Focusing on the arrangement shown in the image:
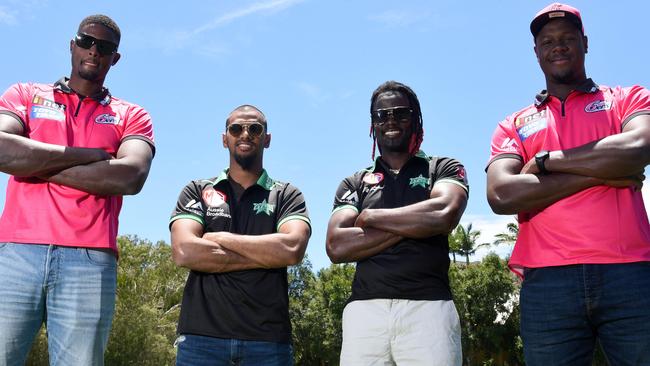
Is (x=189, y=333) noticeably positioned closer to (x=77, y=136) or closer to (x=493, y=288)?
(x=77, y=136)

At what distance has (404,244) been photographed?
18.4 feet

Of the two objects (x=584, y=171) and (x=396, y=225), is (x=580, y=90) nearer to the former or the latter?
(x=584, y=171)

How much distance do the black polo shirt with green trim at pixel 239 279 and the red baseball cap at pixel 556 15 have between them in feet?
8.35

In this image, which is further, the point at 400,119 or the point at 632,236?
the point at 400,119

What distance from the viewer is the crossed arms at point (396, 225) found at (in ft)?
18.1

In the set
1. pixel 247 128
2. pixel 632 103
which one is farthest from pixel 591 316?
pixel 247 128

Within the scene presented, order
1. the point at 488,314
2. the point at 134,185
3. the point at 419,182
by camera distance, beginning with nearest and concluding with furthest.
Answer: the point at 134,185 → the point at 419,182 → the point at 488,314

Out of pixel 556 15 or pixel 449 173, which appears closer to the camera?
pixel 556 15

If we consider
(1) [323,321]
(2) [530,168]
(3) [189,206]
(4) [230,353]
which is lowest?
(1) [323,321]

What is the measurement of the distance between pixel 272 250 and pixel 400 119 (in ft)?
5.30

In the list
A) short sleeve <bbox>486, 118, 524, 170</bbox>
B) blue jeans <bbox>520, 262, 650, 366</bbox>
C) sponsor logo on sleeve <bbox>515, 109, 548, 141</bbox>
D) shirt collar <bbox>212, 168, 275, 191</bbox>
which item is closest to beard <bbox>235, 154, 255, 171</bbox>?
shirt collar <bbox>212, 168, 275, 191</bbox>

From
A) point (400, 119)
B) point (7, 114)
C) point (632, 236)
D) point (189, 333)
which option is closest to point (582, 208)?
point (632, 236)

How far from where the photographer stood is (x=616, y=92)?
18.0 feet

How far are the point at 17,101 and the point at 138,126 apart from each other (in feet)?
3.27
